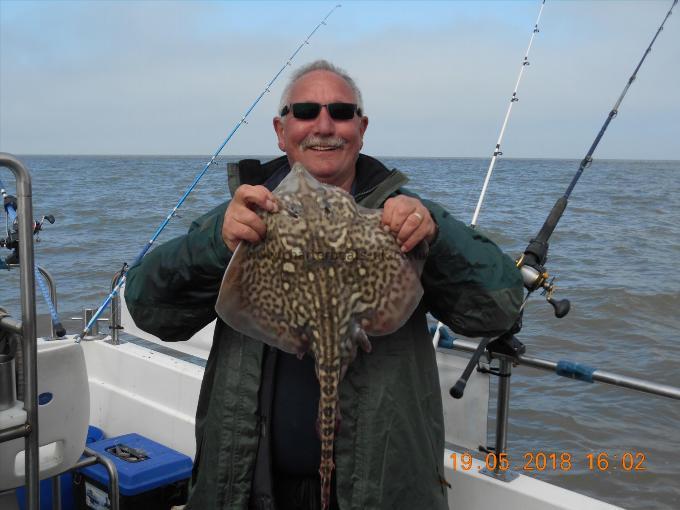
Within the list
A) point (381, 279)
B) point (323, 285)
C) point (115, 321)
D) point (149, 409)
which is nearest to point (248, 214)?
point (323, 285)

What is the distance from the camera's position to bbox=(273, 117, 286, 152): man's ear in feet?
8.01

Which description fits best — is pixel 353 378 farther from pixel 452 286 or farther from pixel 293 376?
pixel 452 286

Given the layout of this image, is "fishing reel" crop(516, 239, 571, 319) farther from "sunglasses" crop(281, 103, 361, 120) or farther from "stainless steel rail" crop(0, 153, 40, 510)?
"stainless steel rail" crop(0, 153, 40, 510)

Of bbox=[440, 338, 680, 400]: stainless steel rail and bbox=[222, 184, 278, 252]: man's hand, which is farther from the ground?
bbox=[222, 184, 278, 252]: man's hand

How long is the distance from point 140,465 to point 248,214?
92.1 inches

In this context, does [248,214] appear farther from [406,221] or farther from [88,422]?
[88,422]

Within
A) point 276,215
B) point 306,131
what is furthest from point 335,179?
point 276,215

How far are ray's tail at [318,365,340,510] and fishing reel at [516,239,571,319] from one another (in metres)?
1.29

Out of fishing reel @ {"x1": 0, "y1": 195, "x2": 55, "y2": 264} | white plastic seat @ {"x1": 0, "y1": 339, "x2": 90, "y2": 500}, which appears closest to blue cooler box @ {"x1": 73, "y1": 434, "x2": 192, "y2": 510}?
white plastic seat @ {"x1": 0, "y1": 339, "x2": 90, "y2": 500}

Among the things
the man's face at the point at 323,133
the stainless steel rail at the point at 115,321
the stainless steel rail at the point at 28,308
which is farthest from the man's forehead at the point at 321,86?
the stainless steel rail at the point at 115,321

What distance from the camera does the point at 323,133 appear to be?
7.50ft

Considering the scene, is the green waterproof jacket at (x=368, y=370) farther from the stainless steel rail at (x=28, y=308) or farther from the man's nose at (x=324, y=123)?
the stainless steel rail at (x=28, y=308)

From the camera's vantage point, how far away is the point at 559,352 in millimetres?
8461

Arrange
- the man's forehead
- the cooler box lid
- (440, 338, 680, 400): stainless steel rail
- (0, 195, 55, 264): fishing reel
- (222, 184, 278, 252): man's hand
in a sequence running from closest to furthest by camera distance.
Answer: (222, 184, 278, 252): man's hand
the man's forehead
(440, 338, 680, 400): stainless steel rail
the cooler box lid
(0, 195, 55, 264): fishing reel
